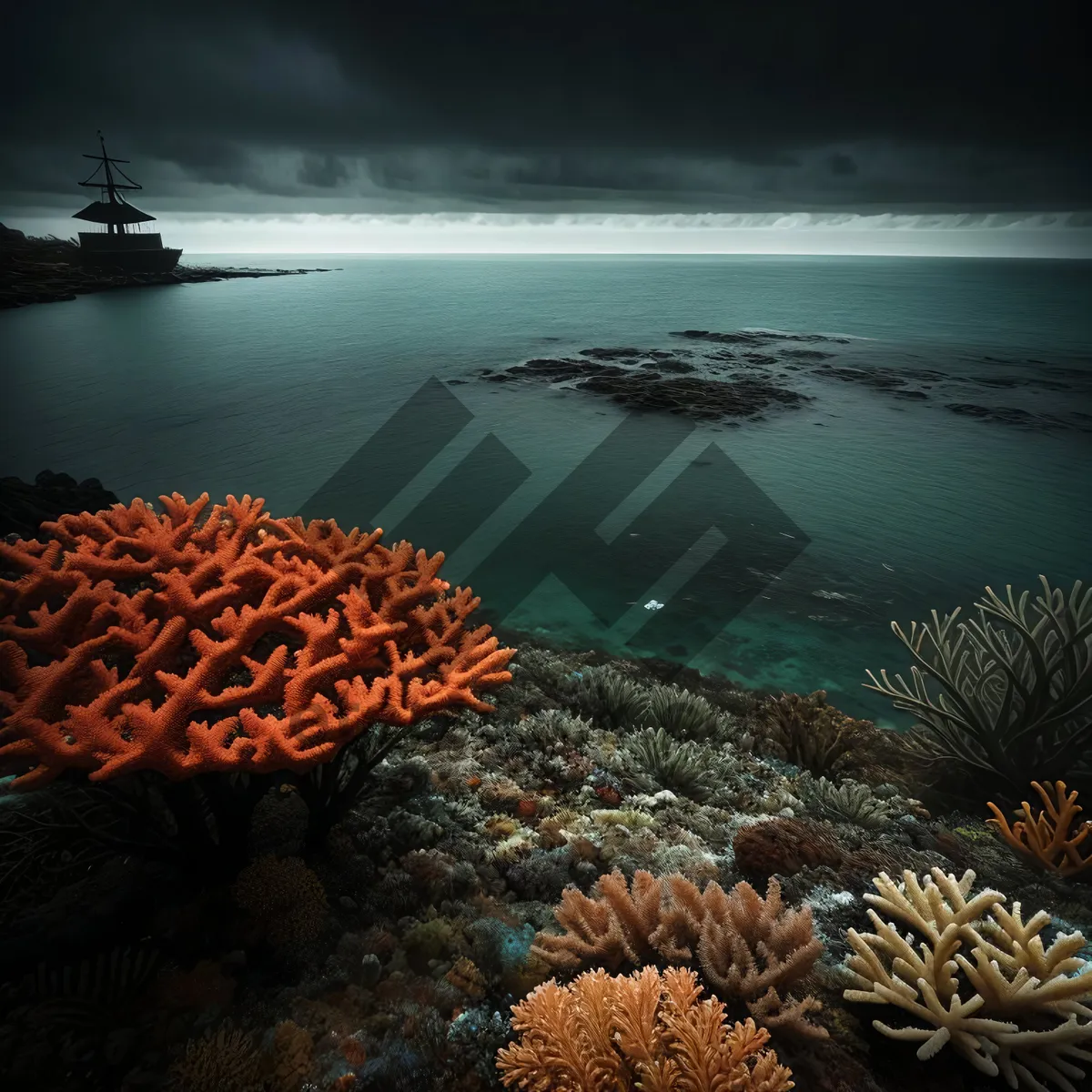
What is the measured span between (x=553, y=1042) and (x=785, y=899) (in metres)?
1.95

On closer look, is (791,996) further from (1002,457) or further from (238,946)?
(1002,457)

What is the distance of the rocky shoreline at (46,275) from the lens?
131 feet

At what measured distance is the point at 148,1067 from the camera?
2482 millimetres

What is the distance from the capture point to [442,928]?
10.8 ft

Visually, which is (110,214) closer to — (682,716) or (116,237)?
Result: (116,237)

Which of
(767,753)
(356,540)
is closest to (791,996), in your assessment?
(356,540)

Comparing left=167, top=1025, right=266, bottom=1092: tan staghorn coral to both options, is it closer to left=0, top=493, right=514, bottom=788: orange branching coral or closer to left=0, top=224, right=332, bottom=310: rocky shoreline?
left=0, top=493, right=514, bottom=788: orange branching coral

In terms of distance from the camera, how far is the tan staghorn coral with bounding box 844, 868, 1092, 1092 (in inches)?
92.1

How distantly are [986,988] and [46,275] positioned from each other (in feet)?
221

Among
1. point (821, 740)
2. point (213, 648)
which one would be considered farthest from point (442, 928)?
point (821, 740)

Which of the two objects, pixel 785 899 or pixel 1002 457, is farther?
pixel 1002 457

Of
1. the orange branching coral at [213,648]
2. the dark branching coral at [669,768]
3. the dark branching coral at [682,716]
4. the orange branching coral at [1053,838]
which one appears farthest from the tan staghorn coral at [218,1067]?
the orange branching coral at [1053,838]

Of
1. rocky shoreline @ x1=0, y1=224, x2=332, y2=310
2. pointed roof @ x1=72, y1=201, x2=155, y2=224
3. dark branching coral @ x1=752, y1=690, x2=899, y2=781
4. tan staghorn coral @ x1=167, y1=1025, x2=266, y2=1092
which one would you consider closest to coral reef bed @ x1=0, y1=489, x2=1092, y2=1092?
tan staghorn coral @ x1=167, y1=1025, x2=266, y2=1092

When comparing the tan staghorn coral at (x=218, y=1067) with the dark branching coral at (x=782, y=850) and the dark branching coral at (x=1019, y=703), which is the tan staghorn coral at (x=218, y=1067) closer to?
the dark branching coral at (x=782, y=850)
